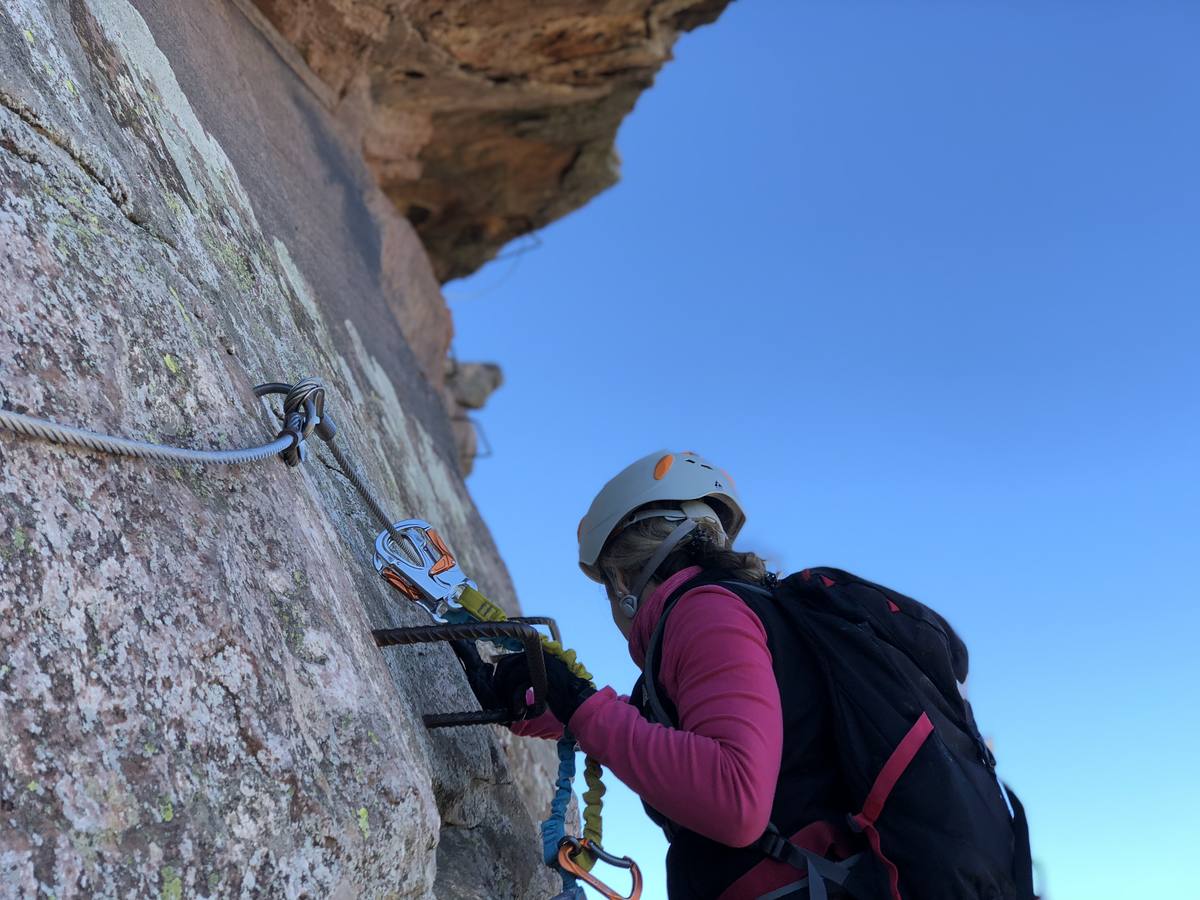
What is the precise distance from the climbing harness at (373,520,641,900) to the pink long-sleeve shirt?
23 centimetres

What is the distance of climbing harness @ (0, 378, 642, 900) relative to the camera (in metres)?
2.59

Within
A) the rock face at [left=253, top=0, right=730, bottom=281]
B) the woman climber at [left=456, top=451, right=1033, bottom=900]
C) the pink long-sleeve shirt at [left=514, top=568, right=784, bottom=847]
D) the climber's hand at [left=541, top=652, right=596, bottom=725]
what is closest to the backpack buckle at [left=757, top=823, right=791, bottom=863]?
the woman climber at [left=456, top=451, right=1033, bottom=900]

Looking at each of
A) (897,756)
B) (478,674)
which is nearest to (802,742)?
(897,756)

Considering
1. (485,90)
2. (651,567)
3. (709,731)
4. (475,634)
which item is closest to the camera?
(709,731)

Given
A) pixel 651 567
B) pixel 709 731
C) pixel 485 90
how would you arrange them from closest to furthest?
1. pixel 709 731
2. pixel 651 567
3. pixel 485 90

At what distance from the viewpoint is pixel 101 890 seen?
160 centimetres

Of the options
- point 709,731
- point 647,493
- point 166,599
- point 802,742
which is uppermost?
point 647,493

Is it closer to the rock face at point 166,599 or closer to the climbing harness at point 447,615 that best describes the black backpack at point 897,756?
the climbing harness at point 447,615

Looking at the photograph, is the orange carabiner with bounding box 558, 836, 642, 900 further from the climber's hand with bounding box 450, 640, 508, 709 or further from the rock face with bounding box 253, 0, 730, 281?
the rock face with bounding box 253, 0, 730, 281

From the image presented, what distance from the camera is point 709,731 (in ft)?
8.28

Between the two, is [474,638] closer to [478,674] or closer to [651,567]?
[478,674]

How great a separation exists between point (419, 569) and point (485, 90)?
5.98 metres

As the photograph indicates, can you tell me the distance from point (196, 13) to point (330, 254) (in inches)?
50.0

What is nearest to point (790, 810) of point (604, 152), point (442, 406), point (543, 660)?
point (543, 660)
